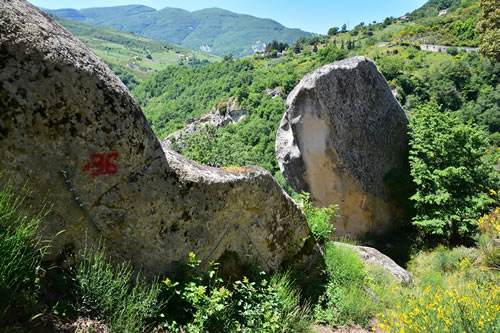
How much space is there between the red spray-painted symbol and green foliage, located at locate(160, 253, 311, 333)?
1.25m

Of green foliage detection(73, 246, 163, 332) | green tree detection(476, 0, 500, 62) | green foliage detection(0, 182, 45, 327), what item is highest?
green tree detection(476, 0, 500, 62)

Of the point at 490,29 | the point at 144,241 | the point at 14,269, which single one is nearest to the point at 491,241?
the point at 144,241

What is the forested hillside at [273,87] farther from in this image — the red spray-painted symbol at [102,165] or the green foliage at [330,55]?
the red spray-painted symbol at [102,165]

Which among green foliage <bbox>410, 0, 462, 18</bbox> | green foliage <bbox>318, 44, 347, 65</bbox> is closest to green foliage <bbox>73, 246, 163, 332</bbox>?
green foliage <bbox>318, 44, 347, 65</bbox>

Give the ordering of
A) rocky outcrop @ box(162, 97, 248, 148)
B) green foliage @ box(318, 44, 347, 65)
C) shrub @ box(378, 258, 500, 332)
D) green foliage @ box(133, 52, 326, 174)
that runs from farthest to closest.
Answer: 1. green foliage @ box(318, 44, 347, 65)
2. rocky outcrop @ box(162, 97, 248, 148)
3. green foliage @ box(133, 52, 326, 174)
4. shrub @ box(378, 258, 500, 332)

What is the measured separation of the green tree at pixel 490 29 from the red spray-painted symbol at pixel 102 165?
840 inches

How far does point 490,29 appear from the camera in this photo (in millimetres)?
18719

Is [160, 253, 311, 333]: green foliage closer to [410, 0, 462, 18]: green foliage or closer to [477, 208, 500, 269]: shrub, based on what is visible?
[477, 208, 500, 269]: shrub

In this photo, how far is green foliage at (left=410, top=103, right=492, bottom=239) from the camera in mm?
9586

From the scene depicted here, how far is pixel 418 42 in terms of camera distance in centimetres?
9206

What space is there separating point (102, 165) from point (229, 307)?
205 cm

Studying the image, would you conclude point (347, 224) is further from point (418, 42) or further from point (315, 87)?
point (418, 42)

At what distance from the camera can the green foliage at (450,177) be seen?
9.59m

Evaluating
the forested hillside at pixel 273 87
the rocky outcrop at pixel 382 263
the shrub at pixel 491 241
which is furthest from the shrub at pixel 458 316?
the forested hillside at pixel 273 87
